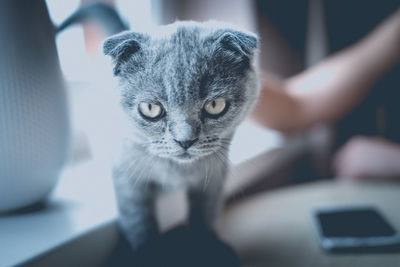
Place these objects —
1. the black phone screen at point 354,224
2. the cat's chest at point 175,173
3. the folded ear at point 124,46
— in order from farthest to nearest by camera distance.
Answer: the black phone screen at point 354,224 → the cat's chest at point 175,173 → the folded ear at point 124,46

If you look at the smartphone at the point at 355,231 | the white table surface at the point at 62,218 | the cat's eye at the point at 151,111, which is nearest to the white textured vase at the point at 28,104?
the white table surface at the point at 62,218

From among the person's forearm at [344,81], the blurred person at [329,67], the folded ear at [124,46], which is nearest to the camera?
the folded ear at [124,46]

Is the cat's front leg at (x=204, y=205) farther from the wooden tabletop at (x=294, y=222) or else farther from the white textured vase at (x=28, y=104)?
the white textured vase at (x=28, y=104)

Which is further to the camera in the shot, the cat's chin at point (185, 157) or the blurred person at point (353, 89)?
the blurred person at point (353, 89)

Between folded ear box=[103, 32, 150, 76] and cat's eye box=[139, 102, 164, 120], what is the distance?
59 millimetres

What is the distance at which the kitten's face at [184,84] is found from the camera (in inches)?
14.0

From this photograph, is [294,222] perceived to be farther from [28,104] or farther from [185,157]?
[28,104]

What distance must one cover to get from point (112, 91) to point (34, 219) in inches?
9.6

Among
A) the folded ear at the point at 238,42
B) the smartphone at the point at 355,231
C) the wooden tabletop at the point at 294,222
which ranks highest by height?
the folded ear at the point at 238,42

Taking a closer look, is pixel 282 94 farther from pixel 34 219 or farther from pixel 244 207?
pixel 34 219

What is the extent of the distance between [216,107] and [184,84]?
0.19 ft

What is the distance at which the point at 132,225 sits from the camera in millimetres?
454

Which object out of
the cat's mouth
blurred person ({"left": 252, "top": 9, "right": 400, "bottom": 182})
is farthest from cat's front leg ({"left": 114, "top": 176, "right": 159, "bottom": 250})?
blurred person ({"left": 252, "top": 9, "right": 400, "bottom": 182})

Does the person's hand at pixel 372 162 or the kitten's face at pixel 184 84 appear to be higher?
the kitten's face at pixel 184 84
